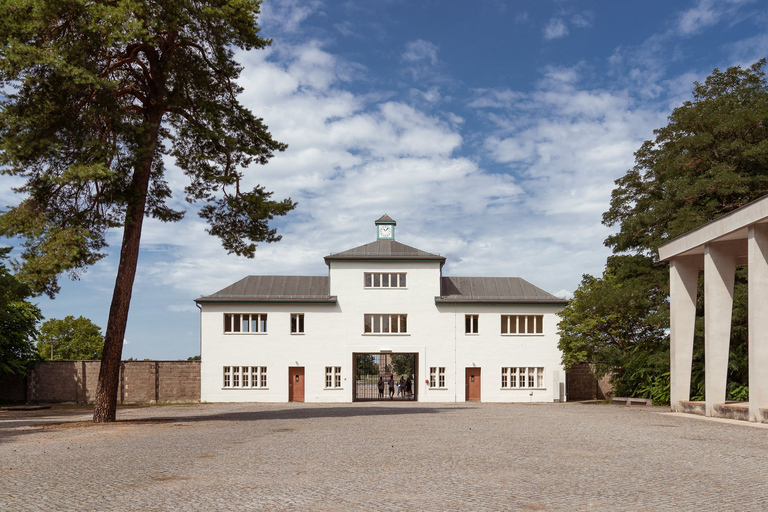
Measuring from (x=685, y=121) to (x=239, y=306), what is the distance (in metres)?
24.9

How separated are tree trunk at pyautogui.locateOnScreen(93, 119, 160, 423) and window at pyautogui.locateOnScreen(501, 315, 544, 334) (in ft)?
79.1

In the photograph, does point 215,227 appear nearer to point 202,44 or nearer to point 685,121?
point 202,44

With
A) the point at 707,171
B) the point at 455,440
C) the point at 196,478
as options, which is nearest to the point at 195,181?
Result: the point at 455,440

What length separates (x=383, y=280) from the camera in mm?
40000

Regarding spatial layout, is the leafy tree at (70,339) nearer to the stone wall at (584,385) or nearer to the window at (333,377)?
the window at (333,377)

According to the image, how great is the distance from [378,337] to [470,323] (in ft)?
17.5

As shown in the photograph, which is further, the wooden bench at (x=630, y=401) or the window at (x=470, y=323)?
the window at (x=470, y=323)

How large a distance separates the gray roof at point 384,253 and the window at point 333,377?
6.14 meters

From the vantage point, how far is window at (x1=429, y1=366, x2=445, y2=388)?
129 ft

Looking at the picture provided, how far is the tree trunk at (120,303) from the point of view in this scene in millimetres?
20469

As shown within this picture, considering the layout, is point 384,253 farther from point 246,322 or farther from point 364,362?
point 246,322

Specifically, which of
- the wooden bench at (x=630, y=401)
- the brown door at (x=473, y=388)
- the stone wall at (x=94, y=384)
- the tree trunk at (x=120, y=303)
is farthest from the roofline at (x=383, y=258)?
the tree trunk at (x=120, y=303)

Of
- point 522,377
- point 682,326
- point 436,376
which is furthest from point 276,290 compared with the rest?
point 682,326

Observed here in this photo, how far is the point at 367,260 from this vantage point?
39.9 m
